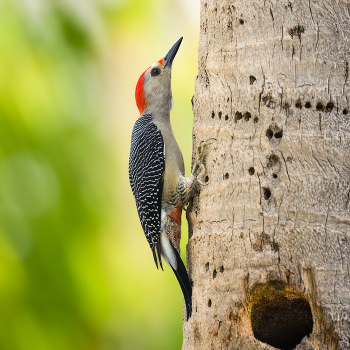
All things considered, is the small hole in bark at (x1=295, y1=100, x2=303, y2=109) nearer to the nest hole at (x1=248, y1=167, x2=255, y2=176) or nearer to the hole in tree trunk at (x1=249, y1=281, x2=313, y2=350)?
the nest hole at (x1=248, y1=167, x2=255, y2=176)

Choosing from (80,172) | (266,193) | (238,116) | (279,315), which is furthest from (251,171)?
(80,172)

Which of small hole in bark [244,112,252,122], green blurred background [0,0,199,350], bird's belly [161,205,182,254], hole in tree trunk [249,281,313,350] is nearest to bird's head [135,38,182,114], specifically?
green blurred background [0,0,199,350]

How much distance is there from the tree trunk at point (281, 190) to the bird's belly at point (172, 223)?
2.81 ft

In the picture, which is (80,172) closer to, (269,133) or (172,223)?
(172,223)

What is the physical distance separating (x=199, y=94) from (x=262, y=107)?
66 cm

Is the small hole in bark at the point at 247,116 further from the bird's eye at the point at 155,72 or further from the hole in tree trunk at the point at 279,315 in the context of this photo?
the bird's eye at the point at 155,72

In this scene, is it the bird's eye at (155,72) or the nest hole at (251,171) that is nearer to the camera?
the nest hole at (251,171)

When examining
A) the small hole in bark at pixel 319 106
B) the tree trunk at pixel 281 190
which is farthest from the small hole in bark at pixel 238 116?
the small hole in bark at pixel 319 106

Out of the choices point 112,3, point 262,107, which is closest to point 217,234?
point 262,107

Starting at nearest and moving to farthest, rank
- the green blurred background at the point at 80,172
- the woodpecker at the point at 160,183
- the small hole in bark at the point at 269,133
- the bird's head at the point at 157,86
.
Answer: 1. the small hole in bark at the point at 269,133
2. the woodpecker at the point at 160,183
3. the bird's head at the point at 157,86
4. the green blurred background at the point at 80,172

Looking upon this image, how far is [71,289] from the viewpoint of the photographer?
562 cm

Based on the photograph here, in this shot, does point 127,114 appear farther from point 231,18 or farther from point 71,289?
point 231,18

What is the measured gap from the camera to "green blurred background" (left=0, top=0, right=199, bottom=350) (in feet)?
18.4

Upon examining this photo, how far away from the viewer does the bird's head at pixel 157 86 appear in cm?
482
